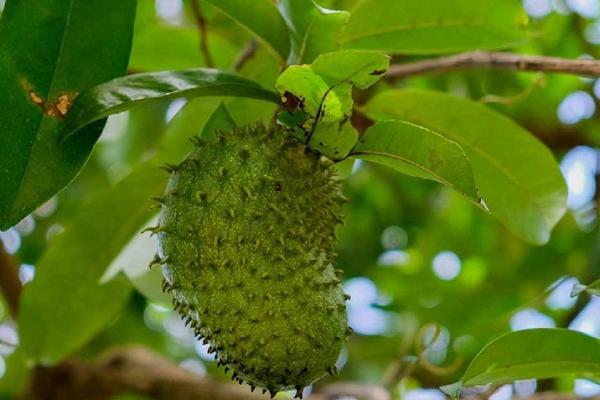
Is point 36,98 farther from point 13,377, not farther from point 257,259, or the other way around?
point 13,377

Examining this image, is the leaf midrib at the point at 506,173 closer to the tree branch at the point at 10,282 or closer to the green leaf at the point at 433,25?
the green leaf at the point at 433,25

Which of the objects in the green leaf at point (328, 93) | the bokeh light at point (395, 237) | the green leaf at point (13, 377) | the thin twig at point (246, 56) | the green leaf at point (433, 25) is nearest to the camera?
the green leaf at point (328, 93)

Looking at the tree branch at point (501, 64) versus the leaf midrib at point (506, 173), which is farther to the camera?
the leaf midrib at point (506, 173)

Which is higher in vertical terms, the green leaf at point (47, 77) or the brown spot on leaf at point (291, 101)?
the brown spot on leaf at point (291, 101)

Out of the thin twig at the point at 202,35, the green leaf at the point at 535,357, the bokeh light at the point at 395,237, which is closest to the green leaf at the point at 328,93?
the green leaf at the point at 535,357

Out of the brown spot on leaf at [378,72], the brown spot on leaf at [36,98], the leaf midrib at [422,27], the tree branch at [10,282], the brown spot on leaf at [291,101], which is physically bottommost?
the brown spot on leaf at [36,98]

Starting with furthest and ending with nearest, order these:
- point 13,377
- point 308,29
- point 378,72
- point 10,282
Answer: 1. point 13,377
2. point 10,282
3. point 308,29
4. point 378,72

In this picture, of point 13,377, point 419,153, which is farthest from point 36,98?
point 13,377
